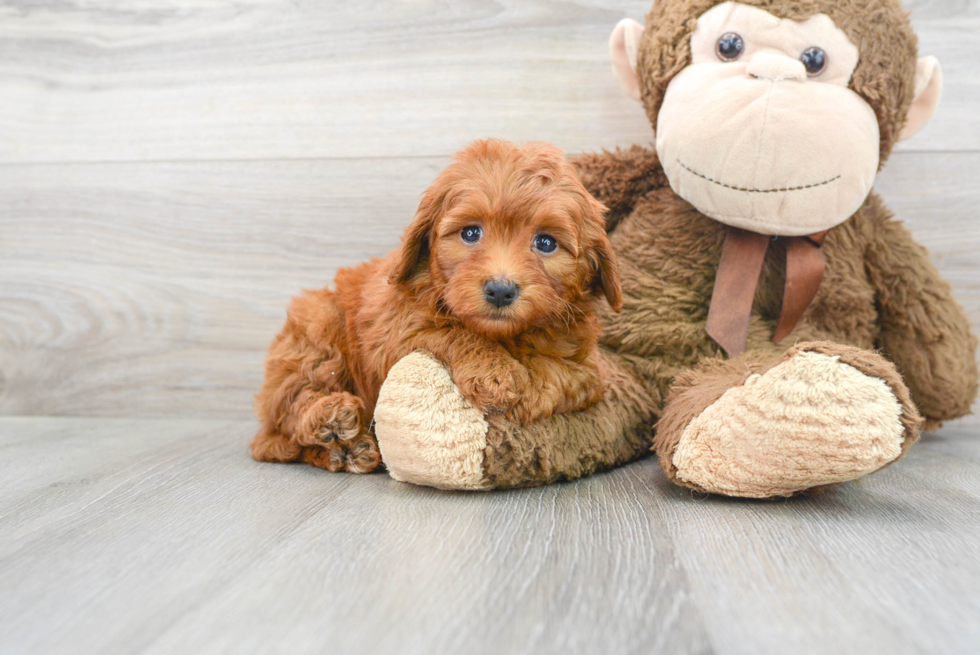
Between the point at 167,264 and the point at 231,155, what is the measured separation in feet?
1.00

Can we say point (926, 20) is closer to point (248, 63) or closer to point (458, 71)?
point (458, 71)

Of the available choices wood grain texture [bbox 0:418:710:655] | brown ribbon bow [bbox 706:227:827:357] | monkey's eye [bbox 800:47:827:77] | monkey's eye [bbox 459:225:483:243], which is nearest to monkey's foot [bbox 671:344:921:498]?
wood grain texture [bbox 0:418:710:655]

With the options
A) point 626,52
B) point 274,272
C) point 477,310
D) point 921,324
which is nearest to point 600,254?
point 477,310

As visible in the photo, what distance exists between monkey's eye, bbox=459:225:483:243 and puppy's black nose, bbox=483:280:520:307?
0.08 meters

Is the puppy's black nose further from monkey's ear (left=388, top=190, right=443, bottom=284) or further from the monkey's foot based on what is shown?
the monkey's foot

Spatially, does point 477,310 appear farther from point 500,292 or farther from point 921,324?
point 921,324

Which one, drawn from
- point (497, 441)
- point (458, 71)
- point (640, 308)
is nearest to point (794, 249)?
point (640, 308)

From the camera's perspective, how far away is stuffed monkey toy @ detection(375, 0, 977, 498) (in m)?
0.94

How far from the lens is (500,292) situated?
0.95 meters

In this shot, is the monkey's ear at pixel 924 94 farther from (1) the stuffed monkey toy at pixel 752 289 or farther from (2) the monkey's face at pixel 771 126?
(2) the monkey's face at pixel 771 126

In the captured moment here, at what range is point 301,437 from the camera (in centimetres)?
121

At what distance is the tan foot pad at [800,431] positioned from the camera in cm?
89

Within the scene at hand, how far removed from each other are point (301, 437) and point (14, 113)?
122 cm

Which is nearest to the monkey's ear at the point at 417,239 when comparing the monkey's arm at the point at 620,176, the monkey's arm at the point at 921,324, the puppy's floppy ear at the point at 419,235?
the puppy's floppy ear at the point at 419,235
